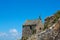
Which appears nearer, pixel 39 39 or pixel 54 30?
pixel 54 30

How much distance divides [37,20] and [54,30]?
196 ft

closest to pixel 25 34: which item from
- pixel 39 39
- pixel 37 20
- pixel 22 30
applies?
pixel 22 30

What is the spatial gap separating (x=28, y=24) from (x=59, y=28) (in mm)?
60476

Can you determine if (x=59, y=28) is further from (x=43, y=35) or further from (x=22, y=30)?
(x=22, y=30)

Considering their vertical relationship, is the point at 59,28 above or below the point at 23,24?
below

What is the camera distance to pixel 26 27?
7450 cm

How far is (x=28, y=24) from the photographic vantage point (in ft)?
246

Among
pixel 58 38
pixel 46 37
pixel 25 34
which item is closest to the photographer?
pixel 58 38

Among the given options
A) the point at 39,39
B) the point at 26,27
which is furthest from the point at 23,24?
the point at 39,39

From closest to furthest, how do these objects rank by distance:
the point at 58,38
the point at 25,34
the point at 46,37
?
the point at 58,38
the point at 46,37
the point at 25,34

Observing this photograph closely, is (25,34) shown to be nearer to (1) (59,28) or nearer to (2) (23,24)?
(2) (23,24)

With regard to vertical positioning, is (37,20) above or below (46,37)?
above

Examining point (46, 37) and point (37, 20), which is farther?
point (37, 20)

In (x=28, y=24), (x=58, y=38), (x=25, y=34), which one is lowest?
(x=58, y=38)
